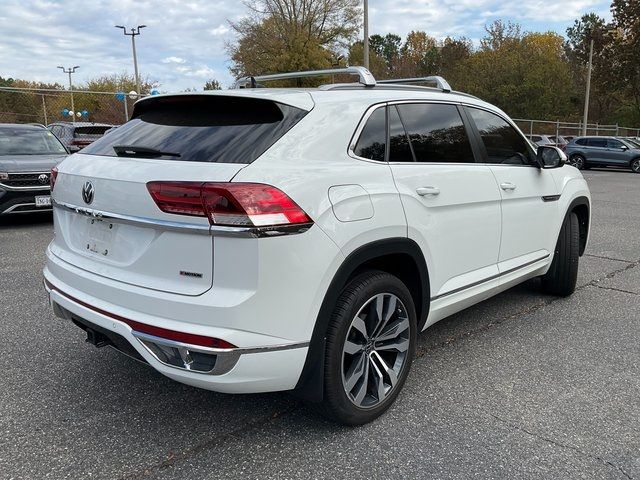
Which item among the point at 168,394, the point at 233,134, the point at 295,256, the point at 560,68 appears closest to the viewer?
the point at 295,256

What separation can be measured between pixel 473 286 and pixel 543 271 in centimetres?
136

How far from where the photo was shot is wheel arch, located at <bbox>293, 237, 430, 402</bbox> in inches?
98.7

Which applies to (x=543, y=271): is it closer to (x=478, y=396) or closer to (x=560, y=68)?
(x=478, y=396)

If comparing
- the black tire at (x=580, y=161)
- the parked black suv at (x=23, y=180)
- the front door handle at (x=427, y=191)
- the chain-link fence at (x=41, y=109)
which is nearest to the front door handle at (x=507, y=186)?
the front door handle at (x=427, y=191)

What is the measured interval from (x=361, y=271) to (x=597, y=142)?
25.6m

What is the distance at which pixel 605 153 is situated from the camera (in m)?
24.5

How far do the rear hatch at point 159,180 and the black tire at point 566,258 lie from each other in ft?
10.3

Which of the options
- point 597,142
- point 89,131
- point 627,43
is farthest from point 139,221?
point 627,43

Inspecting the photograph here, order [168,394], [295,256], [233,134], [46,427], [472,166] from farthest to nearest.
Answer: [472,166] < [168,394] < [46,427] < [233,134] < [295,256]

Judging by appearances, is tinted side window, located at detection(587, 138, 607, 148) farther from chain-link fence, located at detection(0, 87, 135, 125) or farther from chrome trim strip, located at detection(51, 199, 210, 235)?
chrome trim strip, located at detection(51, 199, 210, 235)

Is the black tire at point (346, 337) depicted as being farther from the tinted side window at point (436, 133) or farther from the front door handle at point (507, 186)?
the front door handle at point (507, 186)

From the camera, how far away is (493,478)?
2.44 metres

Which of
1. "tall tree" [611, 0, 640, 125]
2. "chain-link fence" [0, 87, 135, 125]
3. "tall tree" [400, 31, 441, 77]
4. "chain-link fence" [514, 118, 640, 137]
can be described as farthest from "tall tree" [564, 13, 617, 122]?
"chain-link fence" [0, 87, 135, 125]

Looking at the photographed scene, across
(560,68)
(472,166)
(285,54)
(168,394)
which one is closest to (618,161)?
(285,54)
